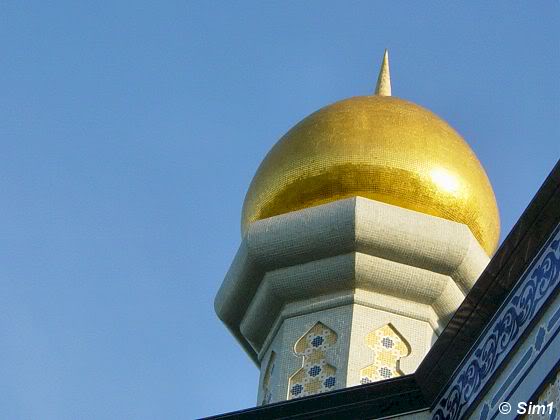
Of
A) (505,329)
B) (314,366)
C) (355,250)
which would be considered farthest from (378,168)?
(505,329)

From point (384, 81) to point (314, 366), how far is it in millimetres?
2526

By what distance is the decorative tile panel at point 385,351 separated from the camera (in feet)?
26.6

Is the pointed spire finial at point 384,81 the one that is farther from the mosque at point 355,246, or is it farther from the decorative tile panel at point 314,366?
the decorative tile panel at point 314,366

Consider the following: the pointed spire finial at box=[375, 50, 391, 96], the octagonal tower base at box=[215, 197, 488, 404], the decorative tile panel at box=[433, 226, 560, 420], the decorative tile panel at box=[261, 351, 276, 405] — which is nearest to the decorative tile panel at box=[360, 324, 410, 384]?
the octagonal tower base at box=[215, 197, 488, 404]

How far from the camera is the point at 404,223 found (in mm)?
8164

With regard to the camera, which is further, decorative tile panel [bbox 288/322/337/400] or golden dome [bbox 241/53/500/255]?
golden dome [bbox 241/53/500/255]

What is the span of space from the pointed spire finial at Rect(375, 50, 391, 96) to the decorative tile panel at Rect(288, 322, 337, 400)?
2.14 m

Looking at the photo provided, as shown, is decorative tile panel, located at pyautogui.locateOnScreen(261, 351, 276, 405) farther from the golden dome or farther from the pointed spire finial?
the pointed spire finial

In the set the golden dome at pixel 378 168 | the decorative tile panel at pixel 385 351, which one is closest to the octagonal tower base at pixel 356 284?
the decorative tile panel at pixel 385 351

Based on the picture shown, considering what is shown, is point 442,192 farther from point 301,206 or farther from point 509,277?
point 509,277

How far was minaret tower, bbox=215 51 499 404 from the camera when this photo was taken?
26.8 feet

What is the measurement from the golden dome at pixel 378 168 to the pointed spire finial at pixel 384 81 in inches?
32.0

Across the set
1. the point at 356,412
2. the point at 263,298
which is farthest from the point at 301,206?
→ the point at 356,412

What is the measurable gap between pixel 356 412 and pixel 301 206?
3500 millimetres
